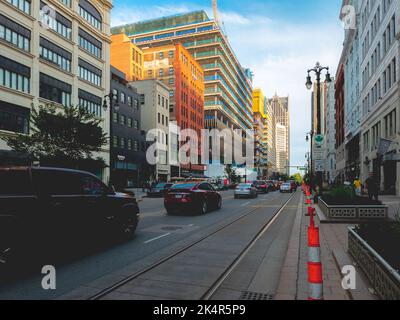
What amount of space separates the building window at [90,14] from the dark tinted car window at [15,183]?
1562 inches

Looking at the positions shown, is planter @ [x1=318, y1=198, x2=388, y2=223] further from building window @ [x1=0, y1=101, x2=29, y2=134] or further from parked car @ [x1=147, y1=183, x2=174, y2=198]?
building window @ [x1=0, y1=101, x2=29, y2=134]

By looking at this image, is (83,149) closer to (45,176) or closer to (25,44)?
(25,44)

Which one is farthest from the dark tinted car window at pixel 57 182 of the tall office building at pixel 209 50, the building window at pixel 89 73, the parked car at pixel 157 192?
the tall office building at pixel 209 50

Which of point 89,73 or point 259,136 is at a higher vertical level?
point 259,136

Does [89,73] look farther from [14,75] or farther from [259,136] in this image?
[259,136]

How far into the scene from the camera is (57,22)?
120 feet

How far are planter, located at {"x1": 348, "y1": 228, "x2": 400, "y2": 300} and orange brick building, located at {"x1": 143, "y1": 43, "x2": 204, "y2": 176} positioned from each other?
70.1m

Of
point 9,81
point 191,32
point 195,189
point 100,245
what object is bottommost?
point 100,245

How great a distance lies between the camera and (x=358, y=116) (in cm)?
5303

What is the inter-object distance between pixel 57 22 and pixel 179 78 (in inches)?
1774

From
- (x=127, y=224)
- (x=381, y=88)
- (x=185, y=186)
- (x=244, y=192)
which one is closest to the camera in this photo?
(x=127, y=224)

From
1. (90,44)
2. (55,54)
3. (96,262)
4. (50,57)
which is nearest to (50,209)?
(96,262)
